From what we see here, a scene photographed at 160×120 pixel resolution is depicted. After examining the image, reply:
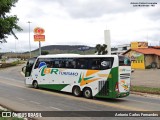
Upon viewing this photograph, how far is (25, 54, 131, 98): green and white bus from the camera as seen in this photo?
18.0 metres

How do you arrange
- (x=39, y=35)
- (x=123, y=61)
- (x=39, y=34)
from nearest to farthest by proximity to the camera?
(x=123, y=61) → (x=39, y=35) → (x=39, y=34)

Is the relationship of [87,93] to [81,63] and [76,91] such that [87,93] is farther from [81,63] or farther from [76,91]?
[81,63]

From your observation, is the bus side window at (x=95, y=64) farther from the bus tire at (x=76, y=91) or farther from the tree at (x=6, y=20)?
the tree at (x=6, y=20)

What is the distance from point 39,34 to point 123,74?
3903cm

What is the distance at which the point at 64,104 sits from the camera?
54.1 ft

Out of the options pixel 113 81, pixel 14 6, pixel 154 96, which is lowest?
pixel 154 96

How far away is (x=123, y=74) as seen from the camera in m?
18.2

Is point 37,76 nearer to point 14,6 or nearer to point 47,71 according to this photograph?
point 47,71

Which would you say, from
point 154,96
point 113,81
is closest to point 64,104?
point 113,81

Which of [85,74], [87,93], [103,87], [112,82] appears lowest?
[87,93]

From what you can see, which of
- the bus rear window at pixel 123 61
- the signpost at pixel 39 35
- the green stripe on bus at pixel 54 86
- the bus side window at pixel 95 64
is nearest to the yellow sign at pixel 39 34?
the signpost at pixel 39 35

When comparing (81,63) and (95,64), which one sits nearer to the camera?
(95,64)

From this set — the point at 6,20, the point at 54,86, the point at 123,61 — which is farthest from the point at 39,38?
the point at 6,20

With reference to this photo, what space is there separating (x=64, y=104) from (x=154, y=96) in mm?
7882
